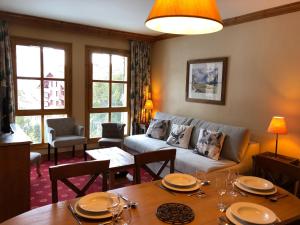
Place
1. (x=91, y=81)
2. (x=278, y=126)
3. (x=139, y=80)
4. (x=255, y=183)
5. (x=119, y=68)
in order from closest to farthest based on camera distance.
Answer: (x=255, y=183)
(x=278, y=126)
(x=91, y=81)
(x=119, y=68)
(x=139, y=80)

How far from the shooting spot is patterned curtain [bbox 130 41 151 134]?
5461mm

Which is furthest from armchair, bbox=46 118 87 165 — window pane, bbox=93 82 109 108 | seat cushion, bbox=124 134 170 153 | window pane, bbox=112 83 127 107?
window pane, bbox=112 83 127 107

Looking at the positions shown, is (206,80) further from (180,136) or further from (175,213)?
(175,213)

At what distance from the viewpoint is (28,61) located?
4457mm

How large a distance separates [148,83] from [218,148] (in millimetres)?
2744

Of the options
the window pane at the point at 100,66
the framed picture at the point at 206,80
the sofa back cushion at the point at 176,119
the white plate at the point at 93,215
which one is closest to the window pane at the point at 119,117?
the window pane at the point at 100,66

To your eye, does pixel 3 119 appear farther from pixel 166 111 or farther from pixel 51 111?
pixel 166 111

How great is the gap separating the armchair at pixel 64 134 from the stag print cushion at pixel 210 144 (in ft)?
6.72

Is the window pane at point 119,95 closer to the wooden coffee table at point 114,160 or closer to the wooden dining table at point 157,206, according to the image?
the wooden coffee table at point 114,160

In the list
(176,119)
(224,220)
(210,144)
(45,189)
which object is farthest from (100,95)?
(224,220)

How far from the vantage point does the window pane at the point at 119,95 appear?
214 inches

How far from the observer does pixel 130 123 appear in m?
5.62

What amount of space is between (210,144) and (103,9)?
8.22 feet

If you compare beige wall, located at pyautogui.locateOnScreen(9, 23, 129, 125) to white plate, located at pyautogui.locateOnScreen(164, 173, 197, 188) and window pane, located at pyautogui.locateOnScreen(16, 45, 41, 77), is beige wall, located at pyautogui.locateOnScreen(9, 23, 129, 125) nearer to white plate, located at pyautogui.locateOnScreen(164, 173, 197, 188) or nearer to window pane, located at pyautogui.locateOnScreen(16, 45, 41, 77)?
window pane, located at pyautogui.locateOnScreen(16, 45, 41, 77)
